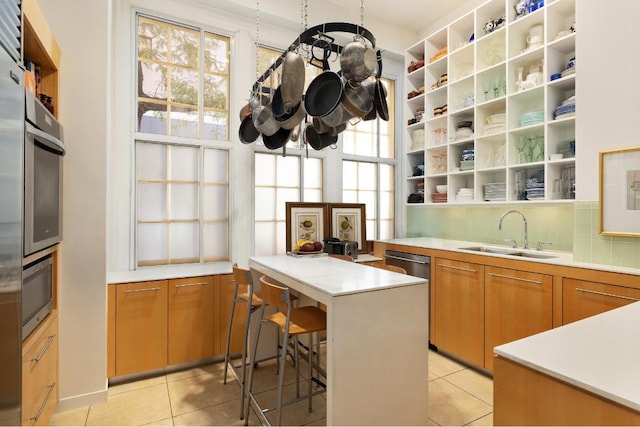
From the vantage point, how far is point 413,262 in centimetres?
342

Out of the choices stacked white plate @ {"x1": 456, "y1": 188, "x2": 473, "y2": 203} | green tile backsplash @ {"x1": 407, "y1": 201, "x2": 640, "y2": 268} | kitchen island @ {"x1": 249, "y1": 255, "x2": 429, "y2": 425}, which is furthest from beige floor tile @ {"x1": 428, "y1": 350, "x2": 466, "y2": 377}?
stacked white plate @ {"x1": 456, "y1": 188, "x2": 473, "y2": 203}

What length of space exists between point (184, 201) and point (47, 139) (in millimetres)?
1538

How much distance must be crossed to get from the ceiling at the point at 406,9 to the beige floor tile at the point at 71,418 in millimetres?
4304

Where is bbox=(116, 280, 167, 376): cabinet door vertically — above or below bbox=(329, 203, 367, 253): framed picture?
below

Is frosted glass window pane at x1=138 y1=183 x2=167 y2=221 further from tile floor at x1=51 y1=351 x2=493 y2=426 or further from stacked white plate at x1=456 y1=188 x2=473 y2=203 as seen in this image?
stacked white plate at x1=456 y1=188 x2=473 y2=203

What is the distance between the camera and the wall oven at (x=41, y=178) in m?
1.50

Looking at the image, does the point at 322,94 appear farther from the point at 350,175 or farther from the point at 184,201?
the point at 350,175

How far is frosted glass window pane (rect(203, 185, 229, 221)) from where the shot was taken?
3.36m

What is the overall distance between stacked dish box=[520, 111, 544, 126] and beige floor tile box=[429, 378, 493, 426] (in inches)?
90.0

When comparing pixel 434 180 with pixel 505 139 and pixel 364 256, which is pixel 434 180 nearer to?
pixel 505 139

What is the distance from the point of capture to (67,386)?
2291 mm

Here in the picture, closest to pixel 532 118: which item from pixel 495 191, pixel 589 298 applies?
pixel 495 191

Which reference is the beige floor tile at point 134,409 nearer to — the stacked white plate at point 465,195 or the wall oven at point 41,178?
the wall oven at point 41,178

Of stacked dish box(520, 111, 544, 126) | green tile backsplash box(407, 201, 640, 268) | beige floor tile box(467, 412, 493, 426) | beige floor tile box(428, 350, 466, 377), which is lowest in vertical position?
beige floor tile box(428, 350, 466, 377)
